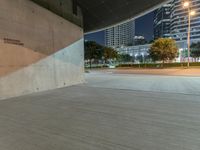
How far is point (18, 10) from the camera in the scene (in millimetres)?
6801

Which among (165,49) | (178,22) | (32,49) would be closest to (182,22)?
(178,22)

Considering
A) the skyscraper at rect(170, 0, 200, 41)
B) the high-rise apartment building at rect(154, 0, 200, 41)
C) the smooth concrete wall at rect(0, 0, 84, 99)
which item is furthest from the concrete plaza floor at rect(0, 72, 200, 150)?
the skyscraper at rect(170, 0, 200, 41)

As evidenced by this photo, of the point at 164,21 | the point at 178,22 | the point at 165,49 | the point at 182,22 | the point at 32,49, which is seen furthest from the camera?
the point at 164,21

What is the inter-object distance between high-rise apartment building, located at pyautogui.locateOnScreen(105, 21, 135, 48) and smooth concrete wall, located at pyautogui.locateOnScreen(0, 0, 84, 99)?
431 ft

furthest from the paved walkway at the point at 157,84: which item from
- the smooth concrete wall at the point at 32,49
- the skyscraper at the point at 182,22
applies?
the skyscraper at the point at 182,22

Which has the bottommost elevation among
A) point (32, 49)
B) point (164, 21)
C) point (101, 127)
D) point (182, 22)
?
point (101, 127)

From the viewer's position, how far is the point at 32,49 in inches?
297

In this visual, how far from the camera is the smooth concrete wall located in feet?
20.8

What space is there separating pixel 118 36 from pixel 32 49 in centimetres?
13948

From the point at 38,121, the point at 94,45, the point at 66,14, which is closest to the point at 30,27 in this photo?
the point at 66,14

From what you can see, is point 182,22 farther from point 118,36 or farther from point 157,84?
point 157,84

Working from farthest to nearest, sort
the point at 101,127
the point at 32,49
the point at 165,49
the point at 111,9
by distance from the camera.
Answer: the point at 165,49 < the point at 111,9 < the point at 32,49 < the point at 101,127

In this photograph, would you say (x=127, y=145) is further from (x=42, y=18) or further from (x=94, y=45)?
(x=94, y=45)

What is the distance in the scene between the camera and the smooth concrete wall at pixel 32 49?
20.8 feet
